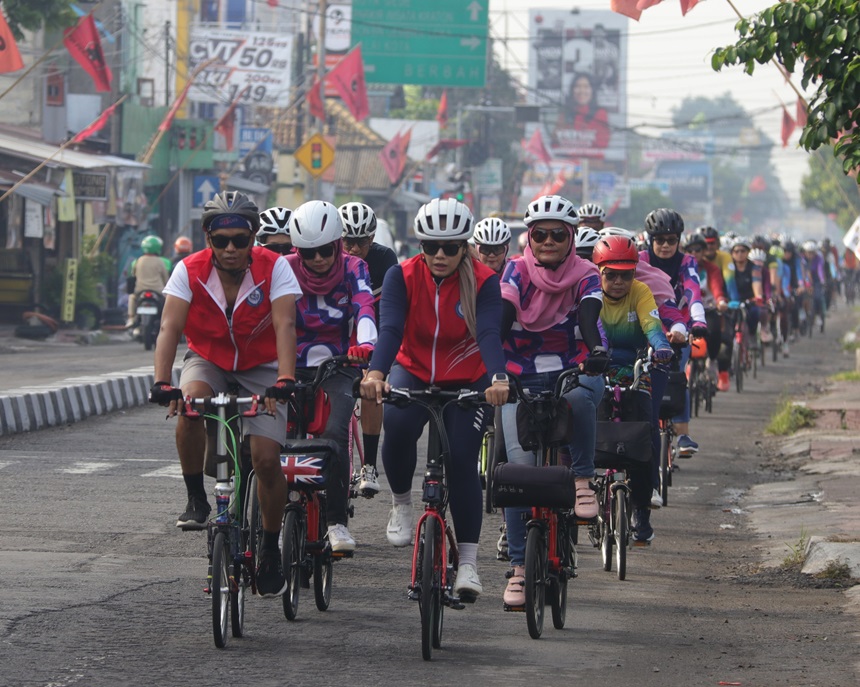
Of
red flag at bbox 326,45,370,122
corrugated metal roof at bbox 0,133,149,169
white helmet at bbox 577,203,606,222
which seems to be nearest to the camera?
white helmet at bbox 577,203,606,222

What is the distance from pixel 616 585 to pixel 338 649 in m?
2.58

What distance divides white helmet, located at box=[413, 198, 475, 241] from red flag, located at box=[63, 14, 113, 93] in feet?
78.9

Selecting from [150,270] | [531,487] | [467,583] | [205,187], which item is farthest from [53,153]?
[467,583]

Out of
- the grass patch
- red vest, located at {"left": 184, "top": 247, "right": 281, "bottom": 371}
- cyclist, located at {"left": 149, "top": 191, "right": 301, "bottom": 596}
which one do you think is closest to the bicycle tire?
cyclist, located at {"left": 149, "top": 191, "right": 301, "bottom": 596}

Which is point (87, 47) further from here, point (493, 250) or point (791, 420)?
point (493, 250)

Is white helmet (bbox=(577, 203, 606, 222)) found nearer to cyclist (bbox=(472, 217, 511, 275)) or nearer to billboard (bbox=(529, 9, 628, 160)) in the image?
cyclist (bbox=(472, 217, 511, 275))

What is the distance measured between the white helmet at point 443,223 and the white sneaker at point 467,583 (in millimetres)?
1420

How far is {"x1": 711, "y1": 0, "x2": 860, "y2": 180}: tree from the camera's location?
29.3ft

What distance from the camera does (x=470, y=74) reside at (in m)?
45.1

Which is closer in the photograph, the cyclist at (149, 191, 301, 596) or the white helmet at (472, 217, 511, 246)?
the cyclist at (149, 191, 301, 596)

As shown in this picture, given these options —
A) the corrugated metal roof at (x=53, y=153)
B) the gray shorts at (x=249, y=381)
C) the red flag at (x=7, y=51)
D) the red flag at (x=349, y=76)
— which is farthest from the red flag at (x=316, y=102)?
the gray shorts at (x=249, y=381)

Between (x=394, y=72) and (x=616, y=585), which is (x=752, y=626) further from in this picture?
(x=394, y=72)

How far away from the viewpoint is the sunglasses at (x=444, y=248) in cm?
749

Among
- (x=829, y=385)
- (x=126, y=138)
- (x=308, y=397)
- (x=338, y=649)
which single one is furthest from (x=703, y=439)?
(x=126, y=138)
